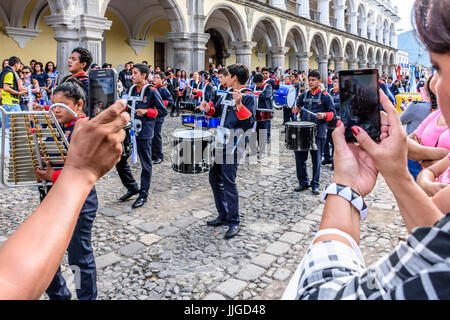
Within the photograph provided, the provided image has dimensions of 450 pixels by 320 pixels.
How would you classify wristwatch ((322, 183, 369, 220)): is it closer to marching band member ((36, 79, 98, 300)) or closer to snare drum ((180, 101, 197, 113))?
marching band member ((36, 79, 98, 300))

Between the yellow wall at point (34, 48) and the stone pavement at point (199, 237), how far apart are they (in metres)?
9.88

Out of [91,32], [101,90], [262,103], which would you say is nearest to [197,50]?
[91,32]

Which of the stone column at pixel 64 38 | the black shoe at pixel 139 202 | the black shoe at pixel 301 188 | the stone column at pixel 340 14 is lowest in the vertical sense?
the black shoe at pixel 139 202

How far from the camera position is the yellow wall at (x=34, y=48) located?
514 inches

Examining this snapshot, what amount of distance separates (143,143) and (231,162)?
1.80 meters

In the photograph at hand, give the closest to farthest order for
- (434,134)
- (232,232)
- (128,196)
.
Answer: (434,134)
(232,232)
(128,196)

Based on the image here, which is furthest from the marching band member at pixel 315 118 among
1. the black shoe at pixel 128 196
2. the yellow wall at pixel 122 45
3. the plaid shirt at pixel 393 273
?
the yellow wall at pixel 122 45

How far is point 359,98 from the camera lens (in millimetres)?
1350

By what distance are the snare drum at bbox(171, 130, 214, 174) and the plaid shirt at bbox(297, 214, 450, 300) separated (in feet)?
11.1

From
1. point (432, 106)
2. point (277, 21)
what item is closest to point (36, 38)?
point (277, 21)

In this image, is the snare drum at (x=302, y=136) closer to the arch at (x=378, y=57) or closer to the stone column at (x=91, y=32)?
the stone column at (x=91, y=32)

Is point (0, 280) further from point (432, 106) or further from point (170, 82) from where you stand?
point (170, 82)

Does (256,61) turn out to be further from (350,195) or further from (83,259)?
(350,195)

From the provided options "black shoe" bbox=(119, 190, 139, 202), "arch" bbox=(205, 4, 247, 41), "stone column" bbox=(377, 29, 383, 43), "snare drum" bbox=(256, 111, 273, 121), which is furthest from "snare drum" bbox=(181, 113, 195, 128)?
"stone column" bbox=(377, 29, 383, 43)
